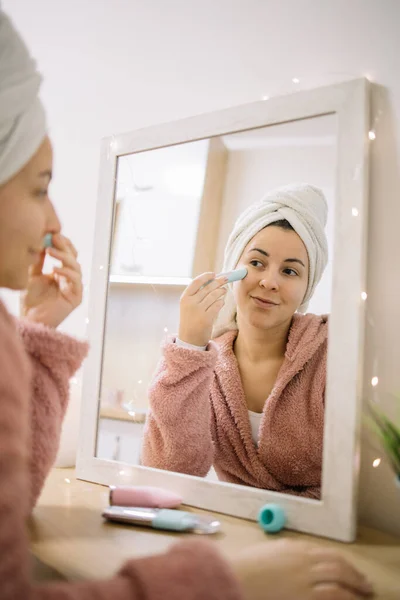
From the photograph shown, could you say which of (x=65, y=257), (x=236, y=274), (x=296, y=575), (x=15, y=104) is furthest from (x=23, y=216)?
(x=296, y=575)

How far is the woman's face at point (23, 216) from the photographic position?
0.57m

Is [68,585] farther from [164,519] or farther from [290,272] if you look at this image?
[290,272]

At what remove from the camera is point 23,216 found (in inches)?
23.0

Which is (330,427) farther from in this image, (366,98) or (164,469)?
(366,98)

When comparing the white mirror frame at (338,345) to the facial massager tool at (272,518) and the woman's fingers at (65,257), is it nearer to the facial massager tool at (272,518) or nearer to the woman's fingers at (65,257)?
the facial massager tool at (272,518)

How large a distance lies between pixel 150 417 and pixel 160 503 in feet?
0.52

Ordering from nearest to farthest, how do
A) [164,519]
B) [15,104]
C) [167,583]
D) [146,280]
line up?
[167,583] < [15,104] < [164,519] < [146,280]

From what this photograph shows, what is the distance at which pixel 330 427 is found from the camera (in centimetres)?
69

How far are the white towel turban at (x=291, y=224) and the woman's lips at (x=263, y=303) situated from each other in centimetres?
4

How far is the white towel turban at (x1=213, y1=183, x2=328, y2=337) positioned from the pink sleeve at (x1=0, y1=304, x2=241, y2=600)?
42 cm

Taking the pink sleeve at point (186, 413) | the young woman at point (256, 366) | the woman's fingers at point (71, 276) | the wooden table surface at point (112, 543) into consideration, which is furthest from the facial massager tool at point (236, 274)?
the wooden table surface at point (112, 543)

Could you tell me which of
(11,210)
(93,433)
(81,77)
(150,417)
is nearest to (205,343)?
(150,417)

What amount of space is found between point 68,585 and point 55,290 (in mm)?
501

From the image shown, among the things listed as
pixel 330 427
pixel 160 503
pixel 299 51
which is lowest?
pixel 160 503
